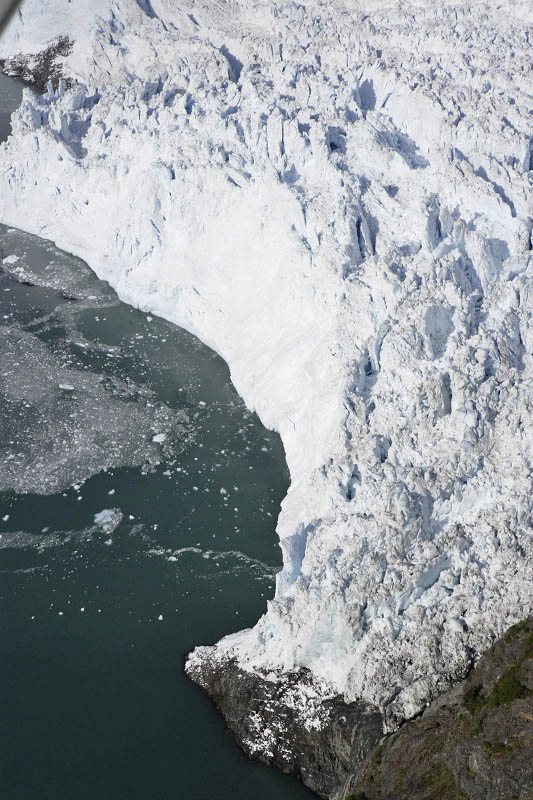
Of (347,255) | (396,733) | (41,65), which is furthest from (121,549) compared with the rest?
(41,65)

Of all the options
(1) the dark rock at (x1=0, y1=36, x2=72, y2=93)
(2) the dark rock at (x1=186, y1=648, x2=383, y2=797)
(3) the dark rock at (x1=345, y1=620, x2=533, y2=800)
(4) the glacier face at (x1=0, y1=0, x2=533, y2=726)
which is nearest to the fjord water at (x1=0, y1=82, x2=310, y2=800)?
(2) the dark rock at (x1=186, y1=648, x2=383, y2=797)

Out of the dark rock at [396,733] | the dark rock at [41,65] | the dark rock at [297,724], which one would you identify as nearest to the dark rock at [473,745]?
the dark rock at [396,733]

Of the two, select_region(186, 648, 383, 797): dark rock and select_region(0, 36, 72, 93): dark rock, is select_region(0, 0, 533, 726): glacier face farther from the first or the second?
select_region(0, 36, 72, 93): dark rock

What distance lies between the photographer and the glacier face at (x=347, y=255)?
15.5m

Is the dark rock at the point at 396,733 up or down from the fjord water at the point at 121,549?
up

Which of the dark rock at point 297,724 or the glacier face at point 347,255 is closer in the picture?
the dark rock at point 297,724

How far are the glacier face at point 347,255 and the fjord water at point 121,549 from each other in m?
1.22

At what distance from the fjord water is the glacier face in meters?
1.22

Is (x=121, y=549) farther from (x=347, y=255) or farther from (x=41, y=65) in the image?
(x=41, y=65)

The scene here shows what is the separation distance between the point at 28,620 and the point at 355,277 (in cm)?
1282

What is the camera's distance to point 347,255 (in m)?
23.4

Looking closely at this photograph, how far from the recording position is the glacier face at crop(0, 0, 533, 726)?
15.5 meters

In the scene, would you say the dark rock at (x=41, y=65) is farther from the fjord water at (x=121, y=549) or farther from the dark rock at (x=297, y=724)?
the dark rock at (x=297, y=724)

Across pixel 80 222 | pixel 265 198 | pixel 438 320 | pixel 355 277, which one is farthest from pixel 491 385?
pixel 80 222
